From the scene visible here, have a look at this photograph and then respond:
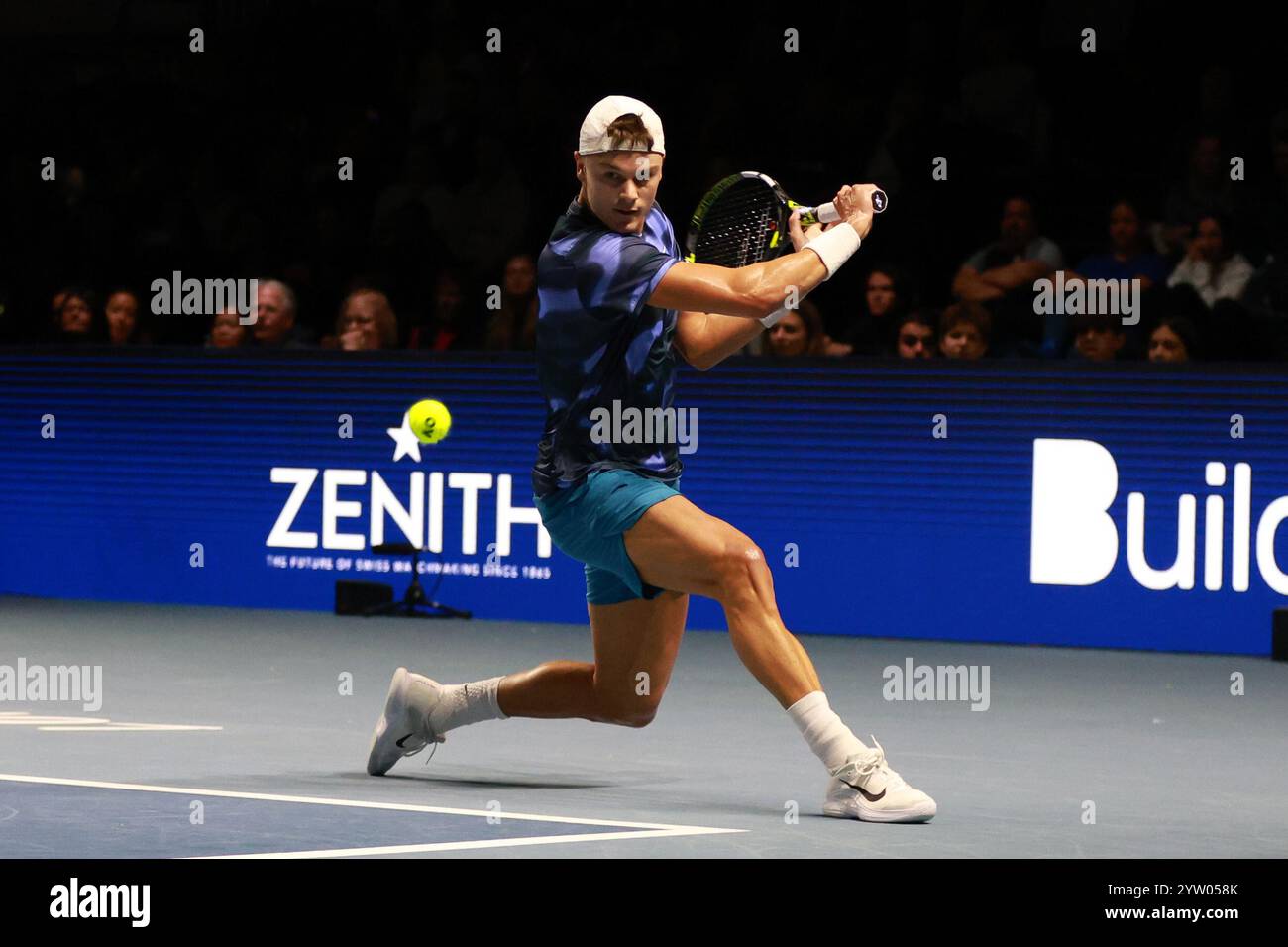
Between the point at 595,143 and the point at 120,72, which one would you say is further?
the point at 120,72

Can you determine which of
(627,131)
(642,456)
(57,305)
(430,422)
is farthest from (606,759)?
(57,305)

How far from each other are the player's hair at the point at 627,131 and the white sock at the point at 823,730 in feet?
5.42

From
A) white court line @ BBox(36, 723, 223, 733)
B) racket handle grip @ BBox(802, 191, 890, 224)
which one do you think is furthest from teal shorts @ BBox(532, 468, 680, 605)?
white court line @ BBox(36, 723, 223, 733)

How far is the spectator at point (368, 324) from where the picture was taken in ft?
45.9

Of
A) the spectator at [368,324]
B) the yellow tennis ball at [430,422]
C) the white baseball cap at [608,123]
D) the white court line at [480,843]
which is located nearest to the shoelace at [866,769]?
the white court line at [480,843]

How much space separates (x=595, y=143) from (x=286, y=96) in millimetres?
11552

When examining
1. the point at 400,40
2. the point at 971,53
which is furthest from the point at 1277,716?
the point at 400,40

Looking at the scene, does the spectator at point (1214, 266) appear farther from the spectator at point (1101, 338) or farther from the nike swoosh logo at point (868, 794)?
the nike swoosh logo at point (868, 794)

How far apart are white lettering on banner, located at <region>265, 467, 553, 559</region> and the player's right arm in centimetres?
649

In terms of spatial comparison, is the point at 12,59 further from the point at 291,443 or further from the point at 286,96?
the point at 291,443

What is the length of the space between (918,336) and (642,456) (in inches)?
238

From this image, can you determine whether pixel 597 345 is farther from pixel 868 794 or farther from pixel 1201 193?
pixel 1201 193
